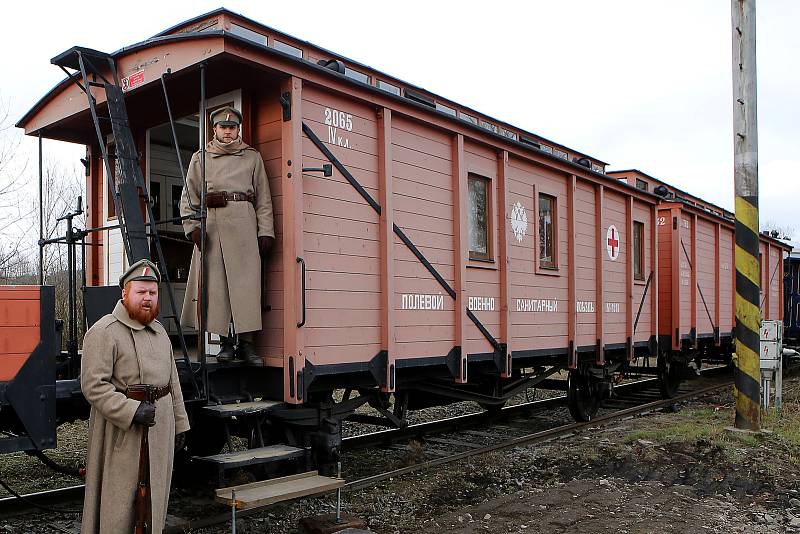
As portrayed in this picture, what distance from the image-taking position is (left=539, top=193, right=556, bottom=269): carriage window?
8312 mm

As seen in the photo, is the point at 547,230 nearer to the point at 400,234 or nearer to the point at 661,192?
the point at 400,234

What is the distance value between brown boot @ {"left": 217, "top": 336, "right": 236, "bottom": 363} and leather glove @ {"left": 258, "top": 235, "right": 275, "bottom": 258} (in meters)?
0.70

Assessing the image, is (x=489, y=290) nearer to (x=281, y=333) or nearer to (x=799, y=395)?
(x=281, y=333)

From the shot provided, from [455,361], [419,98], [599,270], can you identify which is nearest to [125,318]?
[455,361]

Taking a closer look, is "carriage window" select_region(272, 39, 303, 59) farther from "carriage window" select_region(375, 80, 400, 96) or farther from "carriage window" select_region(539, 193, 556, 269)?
"carriage window" select_region(539, 193, 556, 269)

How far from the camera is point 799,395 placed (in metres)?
12.3

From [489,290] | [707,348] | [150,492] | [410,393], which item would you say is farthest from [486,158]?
[707,348]

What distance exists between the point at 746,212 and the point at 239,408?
693cm

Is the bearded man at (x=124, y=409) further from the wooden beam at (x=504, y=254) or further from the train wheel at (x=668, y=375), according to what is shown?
the train wheel at (x=668, y=375)

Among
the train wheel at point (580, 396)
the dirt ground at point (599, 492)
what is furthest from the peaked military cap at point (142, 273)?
the train wheel at point (580, 396)

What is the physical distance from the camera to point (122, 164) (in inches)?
195

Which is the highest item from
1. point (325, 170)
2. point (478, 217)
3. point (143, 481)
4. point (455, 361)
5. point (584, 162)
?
point (584, 162)

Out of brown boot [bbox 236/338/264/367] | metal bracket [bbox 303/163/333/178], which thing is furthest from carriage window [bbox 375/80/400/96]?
brown boot [bbox 236/338/264/367]

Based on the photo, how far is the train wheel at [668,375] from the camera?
11.8 meters
